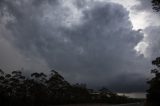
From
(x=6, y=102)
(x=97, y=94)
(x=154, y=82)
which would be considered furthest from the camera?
(x=97, y=94)

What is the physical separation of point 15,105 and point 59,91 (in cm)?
3328

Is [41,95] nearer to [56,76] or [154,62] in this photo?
[56,76]

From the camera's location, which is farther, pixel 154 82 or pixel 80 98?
pixel 80 98

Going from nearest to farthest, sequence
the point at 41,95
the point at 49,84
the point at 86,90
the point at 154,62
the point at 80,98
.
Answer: the point at 154,62
the point at 41,95
the point at 49,84
the point at 80,98
the point at 86,90

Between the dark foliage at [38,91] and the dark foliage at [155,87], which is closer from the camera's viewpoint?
the dark foliage at [155,87]

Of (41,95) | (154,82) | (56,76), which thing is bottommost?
(154,82)

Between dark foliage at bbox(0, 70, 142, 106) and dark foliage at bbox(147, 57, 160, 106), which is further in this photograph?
dark foliage at bbox(0, 70, 142, 106)

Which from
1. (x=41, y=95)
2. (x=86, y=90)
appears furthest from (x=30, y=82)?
(x=86, y=90)

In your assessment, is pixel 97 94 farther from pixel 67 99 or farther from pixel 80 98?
pixel 67 99

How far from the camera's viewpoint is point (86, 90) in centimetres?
11700

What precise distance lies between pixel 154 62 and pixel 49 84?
205 ft

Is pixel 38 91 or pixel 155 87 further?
pixel 38 91

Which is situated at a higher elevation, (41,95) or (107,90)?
(107,90)

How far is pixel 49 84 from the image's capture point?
91312 millimetres
